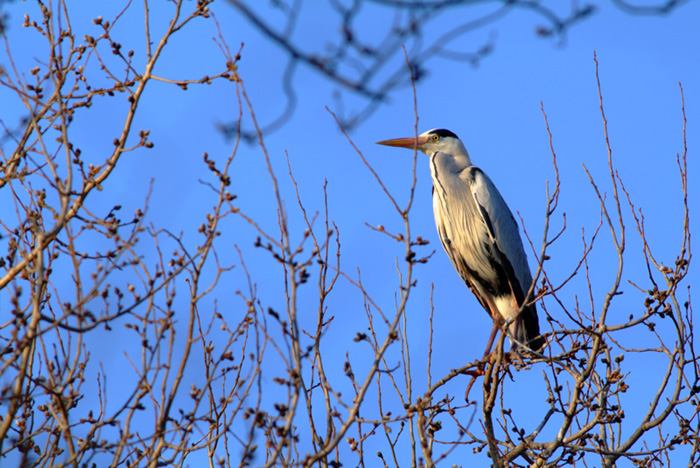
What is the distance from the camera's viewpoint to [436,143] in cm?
659

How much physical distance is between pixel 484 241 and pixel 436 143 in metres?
1.24

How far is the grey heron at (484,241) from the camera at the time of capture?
5.64m

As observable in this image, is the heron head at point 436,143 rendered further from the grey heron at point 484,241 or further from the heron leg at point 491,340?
the heron leg at point 491,340

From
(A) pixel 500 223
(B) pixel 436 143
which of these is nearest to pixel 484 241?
(A) pixel 500 223

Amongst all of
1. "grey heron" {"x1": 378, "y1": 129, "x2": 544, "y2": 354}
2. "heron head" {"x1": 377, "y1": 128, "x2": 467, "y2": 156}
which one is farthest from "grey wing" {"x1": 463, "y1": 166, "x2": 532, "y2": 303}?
"heron head" {"x1": 377, "y1": 128, "x2": 467, "y2": 156}

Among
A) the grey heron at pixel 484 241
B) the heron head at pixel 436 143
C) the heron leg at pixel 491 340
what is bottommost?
the heron leg at pixel 491 340

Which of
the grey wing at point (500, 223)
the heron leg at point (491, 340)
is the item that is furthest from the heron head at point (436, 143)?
the heron leg at point (491, 340)

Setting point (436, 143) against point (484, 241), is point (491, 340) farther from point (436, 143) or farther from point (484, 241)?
point (436, 143)

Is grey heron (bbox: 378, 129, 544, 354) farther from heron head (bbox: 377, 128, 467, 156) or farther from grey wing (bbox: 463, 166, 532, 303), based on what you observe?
heron head (bbox: 377, 128, 467, 156)

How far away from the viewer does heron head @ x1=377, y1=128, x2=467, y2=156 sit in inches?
256

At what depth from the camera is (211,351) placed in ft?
9.92

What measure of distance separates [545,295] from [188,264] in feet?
5.87

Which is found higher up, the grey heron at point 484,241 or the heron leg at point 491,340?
the grey heron at point 484,241

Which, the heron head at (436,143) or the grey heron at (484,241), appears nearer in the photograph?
the grey heron at (484,241)
